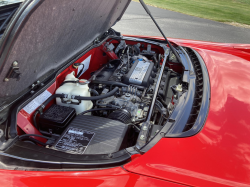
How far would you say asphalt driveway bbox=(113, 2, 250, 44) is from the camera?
5812mm

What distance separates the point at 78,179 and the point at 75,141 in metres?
0.28

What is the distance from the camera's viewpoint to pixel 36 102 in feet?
4.71

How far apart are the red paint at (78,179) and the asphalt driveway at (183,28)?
5.16 m

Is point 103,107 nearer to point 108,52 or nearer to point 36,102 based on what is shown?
point 36,102

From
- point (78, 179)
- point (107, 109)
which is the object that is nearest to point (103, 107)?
point (107, 109)

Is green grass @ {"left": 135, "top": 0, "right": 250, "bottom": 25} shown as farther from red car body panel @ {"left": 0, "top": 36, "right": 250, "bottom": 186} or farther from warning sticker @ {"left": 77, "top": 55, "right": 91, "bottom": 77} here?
red car body panel @ {"left": 0, "top": 36, "right": 250, "bottom": 186}

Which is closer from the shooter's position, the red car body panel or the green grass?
the red car body panel

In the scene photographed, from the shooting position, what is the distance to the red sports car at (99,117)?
95 cm

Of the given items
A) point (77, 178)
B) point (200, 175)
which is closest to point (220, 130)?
point (200, 175)

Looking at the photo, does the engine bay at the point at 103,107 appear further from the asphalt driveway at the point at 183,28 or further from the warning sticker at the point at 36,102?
the asphalt driveway at the point at 183,28

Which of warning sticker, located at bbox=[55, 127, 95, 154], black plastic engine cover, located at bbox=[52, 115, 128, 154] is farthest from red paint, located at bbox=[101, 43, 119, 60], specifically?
warning sticker, located at bbox=[55, 127, 95, 154]

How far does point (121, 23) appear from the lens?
6.45 meters

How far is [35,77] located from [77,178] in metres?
0.72

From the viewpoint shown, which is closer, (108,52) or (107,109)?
(107,109)
